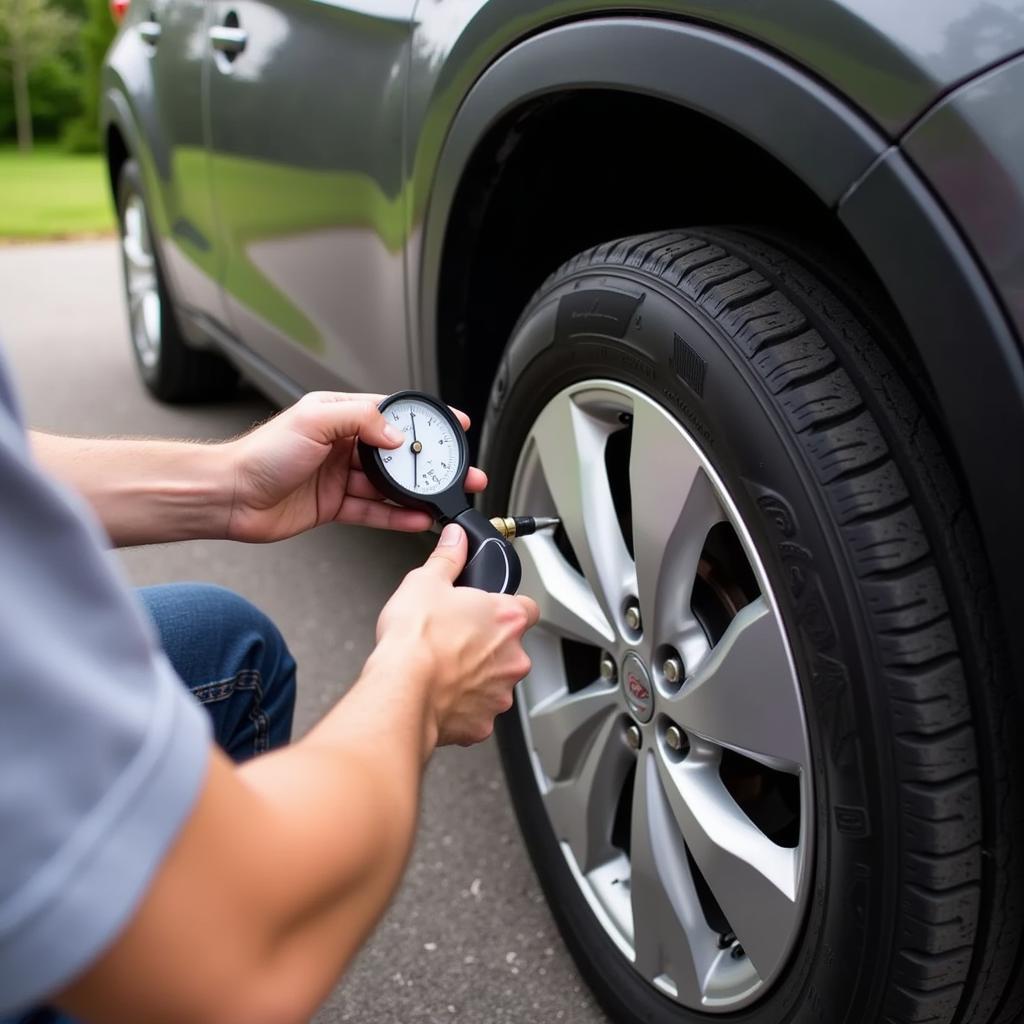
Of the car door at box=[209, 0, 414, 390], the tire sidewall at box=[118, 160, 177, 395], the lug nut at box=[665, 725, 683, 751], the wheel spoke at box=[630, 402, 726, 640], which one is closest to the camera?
the wheel spoke at box=[630, 402, 726, 640]

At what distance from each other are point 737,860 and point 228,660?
2.00 feet

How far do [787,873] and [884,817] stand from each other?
7.1 inches

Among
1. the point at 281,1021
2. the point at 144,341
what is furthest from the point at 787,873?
the point at 144,341

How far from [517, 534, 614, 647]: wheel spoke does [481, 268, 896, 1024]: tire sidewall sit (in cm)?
30

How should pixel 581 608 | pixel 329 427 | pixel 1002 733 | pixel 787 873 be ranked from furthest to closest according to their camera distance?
pixel 581 608 → pixel 329 427 → pixel 787 873 → pixel 1002 733

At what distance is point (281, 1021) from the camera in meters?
0.65

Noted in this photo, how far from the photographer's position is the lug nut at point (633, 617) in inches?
53.6

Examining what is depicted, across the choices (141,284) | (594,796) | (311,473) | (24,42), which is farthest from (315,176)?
(24,42)

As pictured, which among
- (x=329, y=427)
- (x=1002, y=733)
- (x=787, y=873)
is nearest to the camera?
(x=1002, y=733)

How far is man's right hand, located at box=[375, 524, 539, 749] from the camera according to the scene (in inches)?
36.2

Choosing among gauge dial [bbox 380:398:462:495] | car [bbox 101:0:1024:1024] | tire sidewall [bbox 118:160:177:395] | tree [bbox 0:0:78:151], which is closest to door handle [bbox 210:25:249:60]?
car [bbox 101:0:1024:1024]

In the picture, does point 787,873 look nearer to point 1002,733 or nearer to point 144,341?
point 1002,733

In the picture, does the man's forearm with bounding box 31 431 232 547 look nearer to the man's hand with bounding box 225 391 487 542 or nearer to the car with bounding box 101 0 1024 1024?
the man's hand with bounding box 225 391 487 542

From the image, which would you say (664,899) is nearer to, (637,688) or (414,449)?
(637,688)
